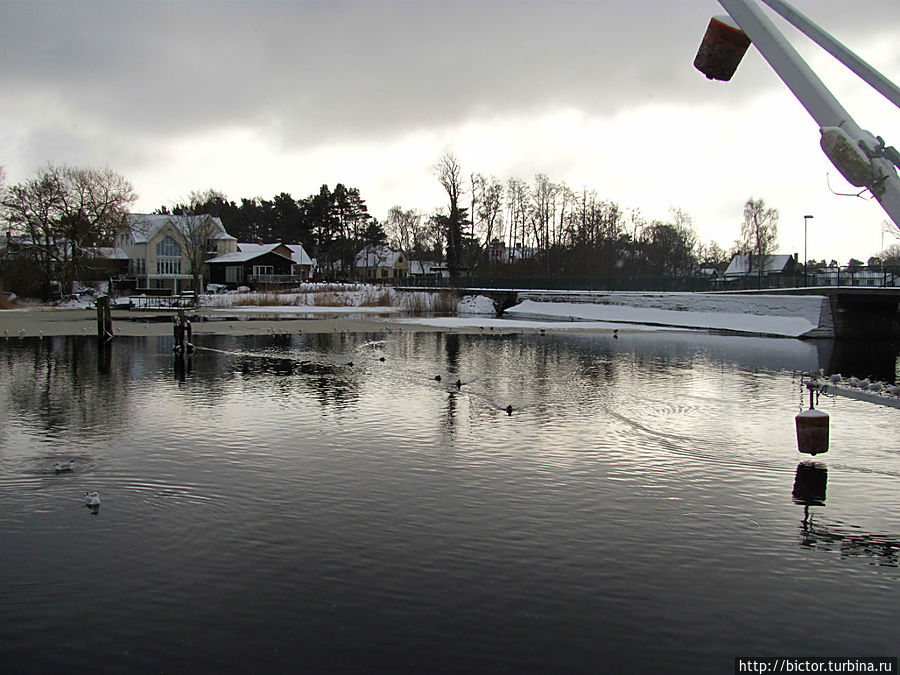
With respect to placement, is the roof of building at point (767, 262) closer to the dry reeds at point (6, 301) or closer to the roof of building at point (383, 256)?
the roof of building at point (383, 256)

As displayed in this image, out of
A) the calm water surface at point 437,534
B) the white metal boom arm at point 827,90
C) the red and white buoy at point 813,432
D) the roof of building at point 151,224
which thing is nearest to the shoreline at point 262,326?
the calm water surface at point 437,534

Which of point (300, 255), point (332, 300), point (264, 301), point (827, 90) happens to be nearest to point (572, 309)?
Answer: point (332, 300)

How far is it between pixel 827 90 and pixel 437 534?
27.0 ft

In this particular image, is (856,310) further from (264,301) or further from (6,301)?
(6,301)

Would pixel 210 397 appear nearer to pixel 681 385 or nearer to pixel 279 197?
pixel 681 385

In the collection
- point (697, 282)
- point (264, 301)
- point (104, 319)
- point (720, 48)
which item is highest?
point (720, 48)

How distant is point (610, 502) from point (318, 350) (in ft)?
73.9

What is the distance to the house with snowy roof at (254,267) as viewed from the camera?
104312mm

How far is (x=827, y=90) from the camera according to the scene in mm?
10516

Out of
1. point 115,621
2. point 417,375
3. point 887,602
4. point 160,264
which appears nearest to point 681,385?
point 417,375

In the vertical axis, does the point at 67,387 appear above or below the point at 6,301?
below

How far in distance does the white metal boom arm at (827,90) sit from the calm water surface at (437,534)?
4.52m

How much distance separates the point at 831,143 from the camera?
32.0 ft

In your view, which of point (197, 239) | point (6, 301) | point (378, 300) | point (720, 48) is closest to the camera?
point (720, 48)
